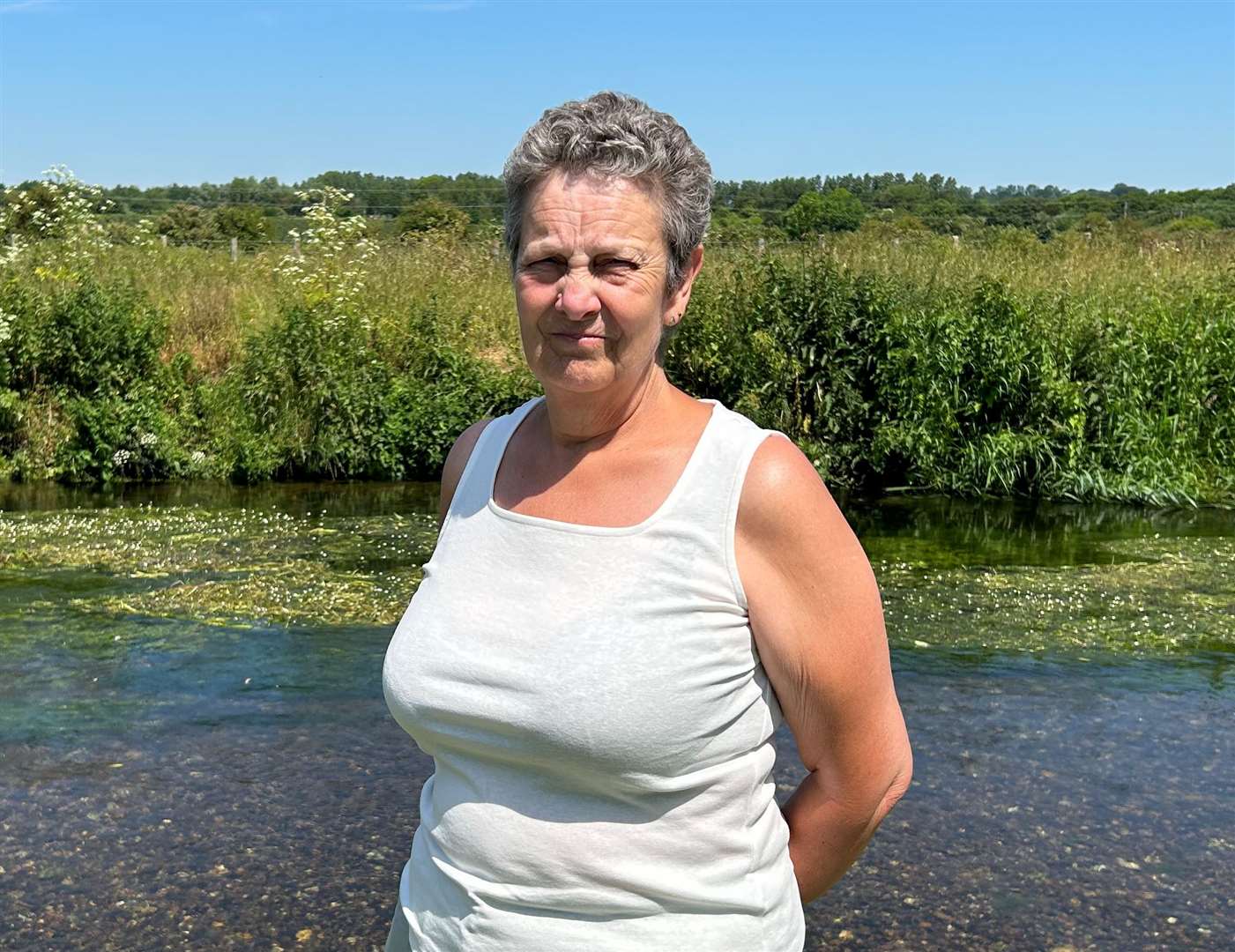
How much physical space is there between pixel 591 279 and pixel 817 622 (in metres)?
0.65

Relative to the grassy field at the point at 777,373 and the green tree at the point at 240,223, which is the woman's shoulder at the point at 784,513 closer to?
the grassy field at the point at 777,373

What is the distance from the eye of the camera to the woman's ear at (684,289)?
229 cm

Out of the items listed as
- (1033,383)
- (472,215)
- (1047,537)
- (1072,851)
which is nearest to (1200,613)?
(1047,537)

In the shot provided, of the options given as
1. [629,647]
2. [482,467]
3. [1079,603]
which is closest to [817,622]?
[629,647]

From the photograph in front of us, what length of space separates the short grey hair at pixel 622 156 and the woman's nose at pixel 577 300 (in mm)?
146

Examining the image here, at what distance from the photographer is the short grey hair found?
2.13 m

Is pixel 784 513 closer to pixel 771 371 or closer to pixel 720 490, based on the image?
pixel 720 490

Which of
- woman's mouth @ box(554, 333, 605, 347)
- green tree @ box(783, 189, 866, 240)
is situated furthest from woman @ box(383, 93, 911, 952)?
green tree @ box(783, 189, 866, 240)

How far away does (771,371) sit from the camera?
13844mm

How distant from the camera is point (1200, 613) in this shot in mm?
8992

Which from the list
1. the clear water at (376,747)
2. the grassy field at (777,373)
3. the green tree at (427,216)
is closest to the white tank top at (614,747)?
the clear water at (376,747)

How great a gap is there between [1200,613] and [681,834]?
7974mm

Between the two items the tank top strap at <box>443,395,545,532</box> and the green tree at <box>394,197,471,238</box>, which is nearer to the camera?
the tank top strap at <box>443,395,545,532</box>

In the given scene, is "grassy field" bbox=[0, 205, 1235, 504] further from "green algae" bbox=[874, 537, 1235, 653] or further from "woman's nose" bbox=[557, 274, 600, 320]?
"woman's nose" bbox=[557, 274, 600, 320]
